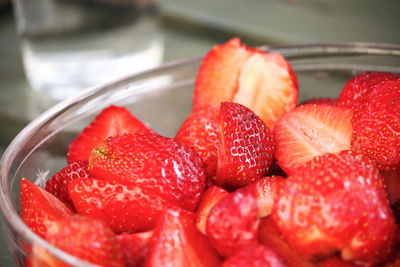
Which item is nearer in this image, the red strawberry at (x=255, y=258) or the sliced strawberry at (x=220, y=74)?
the red strawberry at (x=255, y=258)

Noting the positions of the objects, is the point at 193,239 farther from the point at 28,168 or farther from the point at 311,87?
the point at 311,87

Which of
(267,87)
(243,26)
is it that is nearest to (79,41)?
(243,26)

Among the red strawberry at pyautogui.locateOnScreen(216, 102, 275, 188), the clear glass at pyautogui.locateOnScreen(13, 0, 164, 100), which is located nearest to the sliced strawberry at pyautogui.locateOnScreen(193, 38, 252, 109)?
the red strawberry at pyautogui.locateOnScreen(216, 102, 275, 188)

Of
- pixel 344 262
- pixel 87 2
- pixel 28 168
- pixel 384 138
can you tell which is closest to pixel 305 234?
pixel 344 262

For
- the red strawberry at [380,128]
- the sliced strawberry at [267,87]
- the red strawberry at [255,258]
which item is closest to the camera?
the red strawberry at [255,258]

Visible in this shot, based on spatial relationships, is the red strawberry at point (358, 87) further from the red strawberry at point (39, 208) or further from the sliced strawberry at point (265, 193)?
the red strawberry at point (39, 208)

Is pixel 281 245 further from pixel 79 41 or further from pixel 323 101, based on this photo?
pixel 79 41

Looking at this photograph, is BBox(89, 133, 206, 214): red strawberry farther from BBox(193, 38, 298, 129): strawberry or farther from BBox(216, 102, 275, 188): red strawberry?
BBox(193, 38, 298, 129): strawberry

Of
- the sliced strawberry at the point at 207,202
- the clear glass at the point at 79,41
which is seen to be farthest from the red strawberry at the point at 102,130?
the clear glass at the point at 79,41
